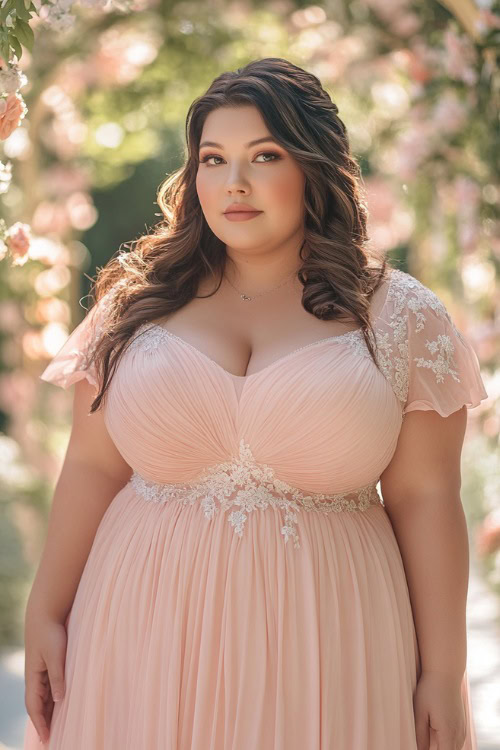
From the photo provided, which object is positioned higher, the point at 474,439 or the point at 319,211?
the point at 474,439

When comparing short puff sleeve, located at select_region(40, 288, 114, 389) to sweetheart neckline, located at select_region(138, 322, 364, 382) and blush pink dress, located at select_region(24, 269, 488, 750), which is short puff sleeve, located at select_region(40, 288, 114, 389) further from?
sweetheart neckline, located at select_region(138, 322, 364, 382)

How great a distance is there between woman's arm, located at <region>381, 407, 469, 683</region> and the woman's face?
1.83 feet

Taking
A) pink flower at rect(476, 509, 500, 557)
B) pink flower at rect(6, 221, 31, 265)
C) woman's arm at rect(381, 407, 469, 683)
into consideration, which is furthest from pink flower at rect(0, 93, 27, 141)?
pink flower at rect(476, 509, 500, 557)

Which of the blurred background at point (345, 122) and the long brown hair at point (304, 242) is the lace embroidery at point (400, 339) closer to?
the long brown hair at point (304, 242)

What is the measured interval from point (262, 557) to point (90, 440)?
1.85 ft

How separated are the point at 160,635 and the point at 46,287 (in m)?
5.79

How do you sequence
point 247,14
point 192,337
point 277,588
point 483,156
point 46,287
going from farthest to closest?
point 46,287, point 247,14, point 483,156, point 192,337, point 277,588

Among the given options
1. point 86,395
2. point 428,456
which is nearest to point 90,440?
point 86,395

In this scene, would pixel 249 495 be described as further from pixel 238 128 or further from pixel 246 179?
pixel 238 128

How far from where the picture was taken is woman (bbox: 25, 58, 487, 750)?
235 cm

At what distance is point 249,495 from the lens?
2.43 meters

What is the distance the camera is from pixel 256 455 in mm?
2400

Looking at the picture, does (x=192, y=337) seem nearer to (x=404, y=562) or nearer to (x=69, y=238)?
(x=404, y=562)

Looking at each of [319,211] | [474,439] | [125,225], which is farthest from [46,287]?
[125,225]
